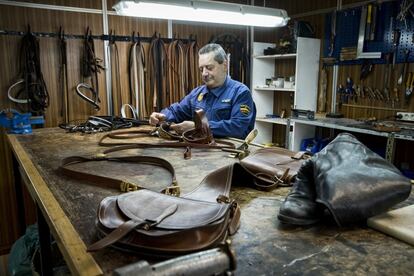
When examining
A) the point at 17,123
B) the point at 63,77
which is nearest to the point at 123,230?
the point at 17,123

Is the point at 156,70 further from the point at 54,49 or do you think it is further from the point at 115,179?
the point at 115,179

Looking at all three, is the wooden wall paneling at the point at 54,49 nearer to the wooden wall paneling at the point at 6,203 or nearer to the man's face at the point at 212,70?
the wooden wall paneling at the point at 6,203

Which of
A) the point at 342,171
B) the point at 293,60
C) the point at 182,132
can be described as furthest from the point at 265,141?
the point at 342,171

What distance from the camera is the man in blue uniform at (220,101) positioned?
2834mm

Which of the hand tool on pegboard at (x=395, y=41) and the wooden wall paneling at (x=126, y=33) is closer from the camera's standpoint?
the hand tool on pegboard at (x=395, y=41)

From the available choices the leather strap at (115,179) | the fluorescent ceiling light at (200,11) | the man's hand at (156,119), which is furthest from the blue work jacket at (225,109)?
the leather strap at (115,179)

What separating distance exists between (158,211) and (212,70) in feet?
7.45

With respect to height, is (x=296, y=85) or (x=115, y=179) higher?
(x=296, y=85)

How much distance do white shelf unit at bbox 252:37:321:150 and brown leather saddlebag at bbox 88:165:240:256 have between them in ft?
11.3

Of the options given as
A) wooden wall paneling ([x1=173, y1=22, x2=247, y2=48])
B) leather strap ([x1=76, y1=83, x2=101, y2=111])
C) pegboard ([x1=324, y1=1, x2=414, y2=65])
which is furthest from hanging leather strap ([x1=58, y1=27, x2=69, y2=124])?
pegboard ([x1=324, y1=1, x2=414, y2=65])

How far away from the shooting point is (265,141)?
5.36 metres

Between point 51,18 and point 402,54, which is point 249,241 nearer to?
point 402,54

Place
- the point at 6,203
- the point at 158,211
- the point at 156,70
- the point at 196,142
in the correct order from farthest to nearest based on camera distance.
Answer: the point at 156,70, the point at 6,203, the point at 196,142, the point at 158,211

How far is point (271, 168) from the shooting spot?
154 centimetres
